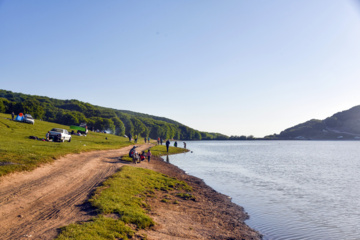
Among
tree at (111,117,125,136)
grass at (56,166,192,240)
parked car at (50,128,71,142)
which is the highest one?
tree at (111,117,125,136)

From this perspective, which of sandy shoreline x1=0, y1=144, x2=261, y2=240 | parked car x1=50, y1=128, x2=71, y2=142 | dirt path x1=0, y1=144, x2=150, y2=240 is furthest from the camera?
parked car x1=50, y1=128, x2=71, y2=142

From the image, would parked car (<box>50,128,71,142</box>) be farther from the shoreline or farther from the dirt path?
the shoreline

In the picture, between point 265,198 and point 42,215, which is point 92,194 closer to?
point 42,215

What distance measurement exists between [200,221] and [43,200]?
8431mm

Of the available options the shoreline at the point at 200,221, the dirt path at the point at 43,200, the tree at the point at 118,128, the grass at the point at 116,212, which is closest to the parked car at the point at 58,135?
the dirt path at the point at 43,200

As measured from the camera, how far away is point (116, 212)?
454 inches

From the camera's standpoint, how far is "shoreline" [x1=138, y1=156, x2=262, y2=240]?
11.3m

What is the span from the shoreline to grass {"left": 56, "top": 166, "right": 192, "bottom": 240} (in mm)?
712

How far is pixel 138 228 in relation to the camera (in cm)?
1044

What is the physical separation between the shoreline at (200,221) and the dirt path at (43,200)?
354 centimetres

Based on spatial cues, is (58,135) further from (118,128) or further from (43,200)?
(118,128)

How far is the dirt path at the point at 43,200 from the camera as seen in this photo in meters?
9.09

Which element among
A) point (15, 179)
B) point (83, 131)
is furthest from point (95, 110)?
point (15, 179)

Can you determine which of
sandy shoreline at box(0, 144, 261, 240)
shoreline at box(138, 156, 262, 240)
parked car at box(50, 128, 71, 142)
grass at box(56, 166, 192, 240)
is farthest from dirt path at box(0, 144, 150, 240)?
parked car at box(50, 128, 71, 142)
